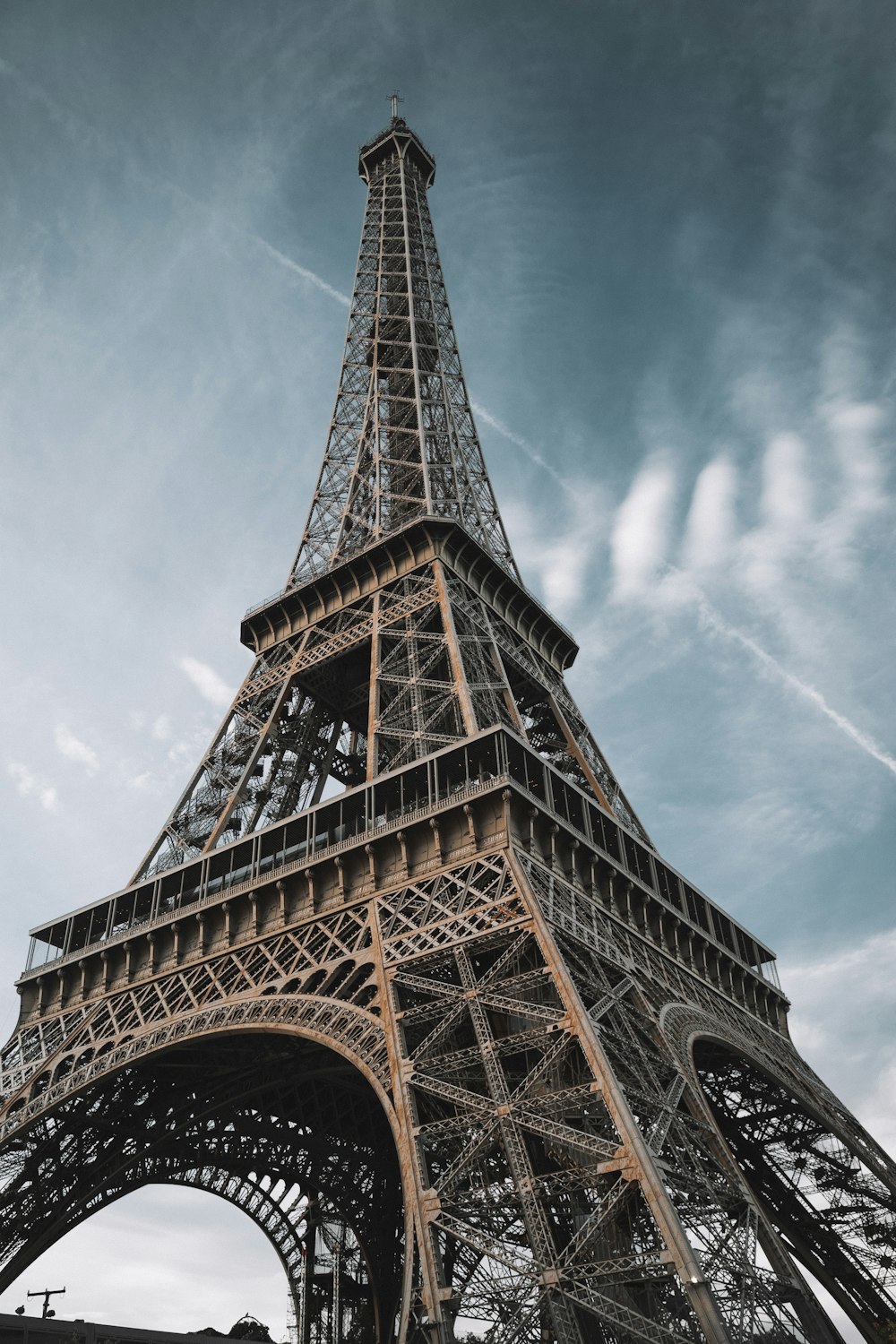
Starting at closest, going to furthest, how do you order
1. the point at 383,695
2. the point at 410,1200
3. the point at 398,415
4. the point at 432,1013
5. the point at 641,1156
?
the point at 641,1156 → the point at 410,1200 → the point at 432,1013 → the point at 383,695 → the point at 398,415

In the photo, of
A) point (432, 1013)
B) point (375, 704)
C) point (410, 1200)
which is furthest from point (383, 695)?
point (410, 1200)

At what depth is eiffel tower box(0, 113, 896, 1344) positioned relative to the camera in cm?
1834

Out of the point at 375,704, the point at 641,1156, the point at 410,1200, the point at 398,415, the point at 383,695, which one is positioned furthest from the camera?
the point at 398,415

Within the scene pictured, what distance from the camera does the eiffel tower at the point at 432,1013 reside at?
1834 centimetres

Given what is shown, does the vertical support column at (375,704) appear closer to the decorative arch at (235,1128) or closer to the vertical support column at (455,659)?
the vertical support column at (455,659)

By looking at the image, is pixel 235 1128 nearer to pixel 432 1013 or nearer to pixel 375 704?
pixel 375 704

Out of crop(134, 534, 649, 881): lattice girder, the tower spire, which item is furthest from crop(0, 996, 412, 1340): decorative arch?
the tower spire

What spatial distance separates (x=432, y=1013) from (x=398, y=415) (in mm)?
34931

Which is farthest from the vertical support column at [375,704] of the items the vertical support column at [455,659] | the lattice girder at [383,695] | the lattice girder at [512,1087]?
the lattice girder at [512,1087]

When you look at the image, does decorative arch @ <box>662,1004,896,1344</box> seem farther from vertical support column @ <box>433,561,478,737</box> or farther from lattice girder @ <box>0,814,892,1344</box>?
vertical support column @ <box>433,561,478,737</box>

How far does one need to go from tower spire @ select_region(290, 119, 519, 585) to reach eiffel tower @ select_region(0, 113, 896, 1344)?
0.32 m

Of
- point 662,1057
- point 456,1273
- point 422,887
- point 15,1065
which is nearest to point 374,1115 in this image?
point 456,1273

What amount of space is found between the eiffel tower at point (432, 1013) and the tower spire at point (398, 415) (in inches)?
12.8

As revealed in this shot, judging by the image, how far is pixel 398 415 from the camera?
5112 centimetres
